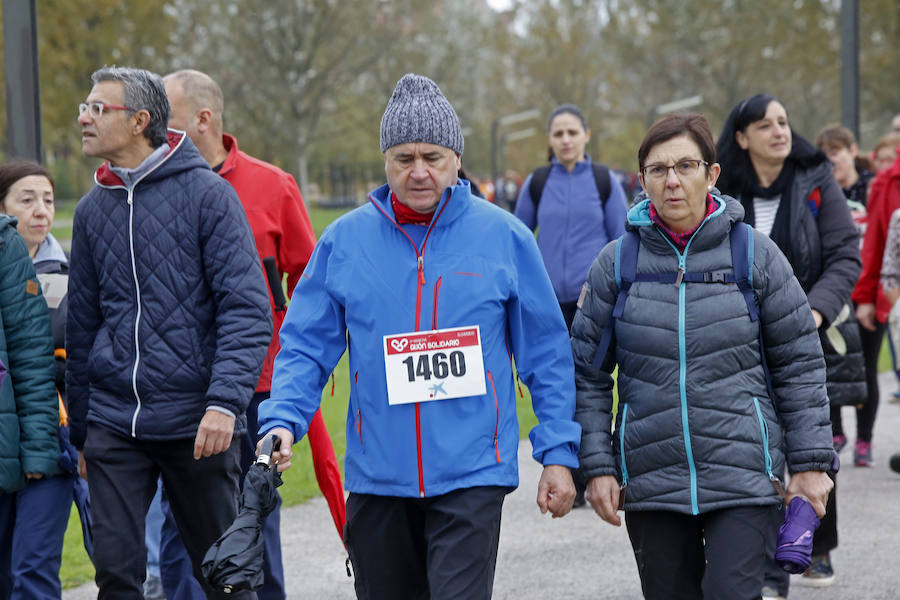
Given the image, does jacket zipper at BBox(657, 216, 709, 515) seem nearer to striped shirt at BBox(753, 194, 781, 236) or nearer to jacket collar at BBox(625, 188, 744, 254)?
jacket collar at BBox(625, 188, 744, 254)

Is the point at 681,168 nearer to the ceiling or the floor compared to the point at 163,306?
nearer to the ceiling

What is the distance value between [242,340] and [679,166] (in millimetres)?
1527

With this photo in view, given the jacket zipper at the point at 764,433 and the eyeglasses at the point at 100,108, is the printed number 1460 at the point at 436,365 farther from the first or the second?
the eyeglasses at the point at 100,108

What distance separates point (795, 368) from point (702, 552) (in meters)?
0.65

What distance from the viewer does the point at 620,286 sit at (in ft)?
13.0

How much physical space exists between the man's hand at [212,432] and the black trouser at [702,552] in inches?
51.7

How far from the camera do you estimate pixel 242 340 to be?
439cm

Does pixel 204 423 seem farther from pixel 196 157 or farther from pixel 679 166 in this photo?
pixel 679 166

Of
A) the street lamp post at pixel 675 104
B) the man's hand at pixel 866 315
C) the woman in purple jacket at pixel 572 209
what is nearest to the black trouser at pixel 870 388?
the man's hand at pixel 866 315

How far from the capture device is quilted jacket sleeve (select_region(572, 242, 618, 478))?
3.91 meters

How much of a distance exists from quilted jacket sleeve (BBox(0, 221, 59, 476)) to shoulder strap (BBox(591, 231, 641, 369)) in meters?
2.05

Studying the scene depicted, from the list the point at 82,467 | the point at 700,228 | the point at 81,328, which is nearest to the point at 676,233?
the point at 700,228

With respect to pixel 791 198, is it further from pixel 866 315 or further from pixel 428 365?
pixel 866 315

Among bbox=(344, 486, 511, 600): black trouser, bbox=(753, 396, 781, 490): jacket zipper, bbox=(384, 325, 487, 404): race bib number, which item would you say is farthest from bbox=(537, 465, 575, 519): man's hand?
bbox=(753, 396, 781, 490): jacket zipper
